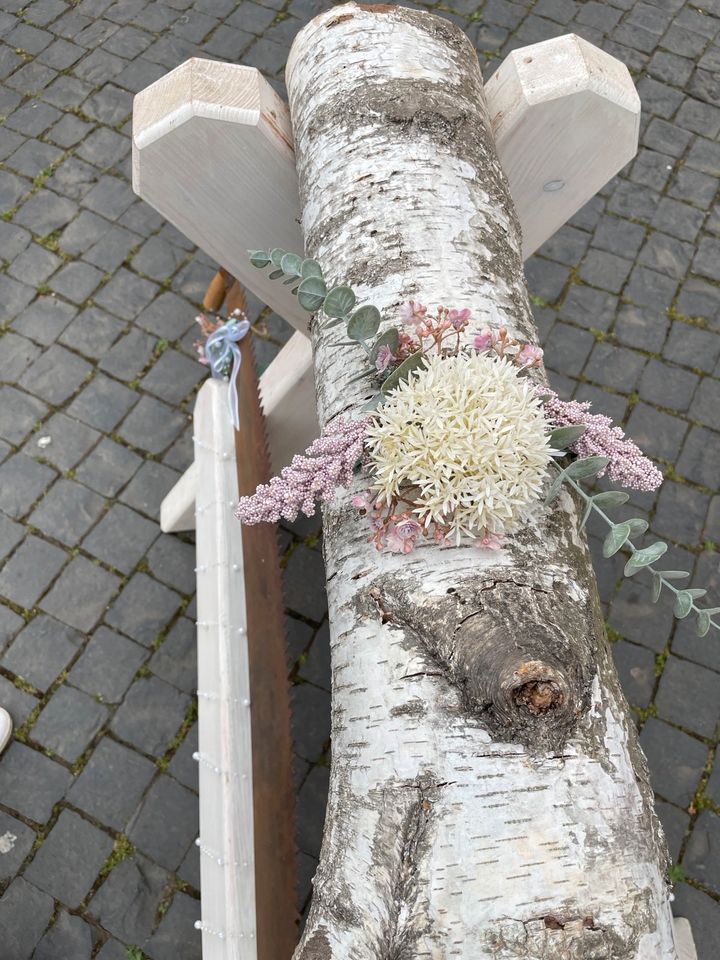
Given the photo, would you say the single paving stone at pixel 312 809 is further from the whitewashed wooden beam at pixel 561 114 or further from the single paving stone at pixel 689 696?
the whitewashed wooden beam at pixel 561 114

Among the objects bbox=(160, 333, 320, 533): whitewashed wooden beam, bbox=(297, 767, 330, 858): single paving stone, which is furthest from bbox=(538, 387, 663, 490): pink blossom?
bbox=(297, 767, 330, 858): single paving stone

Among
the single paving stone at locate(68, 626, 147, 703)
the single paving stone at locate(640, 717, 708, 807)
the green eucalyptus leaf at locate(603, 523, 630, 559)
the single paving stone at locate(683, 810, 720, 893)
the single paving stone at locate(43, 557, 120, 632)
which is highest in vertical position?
the green eucalyptus leaf at locate(603, 523, 630, 559)

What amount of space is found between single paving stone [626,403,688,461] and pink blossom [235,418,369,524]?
2.85 metres

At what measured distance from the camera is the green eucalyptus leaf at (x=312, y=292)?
3.82 ft

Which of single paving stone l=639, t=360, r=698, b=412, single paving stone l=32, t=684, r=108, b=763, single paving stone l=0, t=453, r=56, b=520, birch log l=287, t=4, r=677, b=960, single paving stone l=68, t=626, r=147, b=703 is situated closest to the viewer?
birch log l=287, t=4, r=677, b=960

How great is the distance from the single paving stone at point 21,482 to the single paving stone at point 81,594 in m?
0.42

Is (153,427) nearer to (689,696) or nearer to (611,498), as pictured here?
(689,696)

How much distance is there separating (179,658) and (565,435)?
257cm

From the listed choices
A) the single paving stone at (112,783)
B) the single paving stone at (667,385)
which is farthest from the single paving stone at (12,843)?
the single paving stone at (667,385)

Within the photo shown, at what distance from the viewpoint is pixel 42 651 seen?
329cm

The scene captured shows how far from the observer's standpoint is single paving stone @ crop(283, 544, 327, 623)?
335cm

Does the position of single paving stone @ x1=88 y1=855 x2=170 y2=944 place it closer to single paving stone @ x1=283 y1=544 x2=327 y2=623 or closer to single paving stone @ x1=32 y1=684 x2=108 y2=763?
single paving stone @ x1=32 y1=684 x2=108 y2=763

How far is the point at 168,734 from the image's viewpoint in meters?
3.13

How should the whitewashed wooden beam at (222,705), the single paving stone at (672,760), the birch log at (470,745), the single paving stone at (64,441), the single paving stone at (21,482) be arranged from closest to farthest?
the birch log at (470,745) < the whitewashed wooden beam at (222,705) < the single paving stone at (672,760) < the single paving stone at (21,482) < the single paving stone at (64,441)
